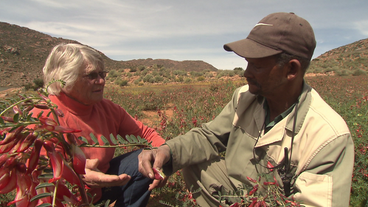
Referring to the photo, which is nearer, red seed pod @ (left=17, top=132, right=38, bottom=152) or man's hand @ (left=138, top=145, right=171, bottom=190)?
red seed pod @ (left=17, top=132, right=38, bottom=152)

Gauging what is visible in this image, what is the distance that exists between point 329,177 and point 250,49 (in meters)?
0.92

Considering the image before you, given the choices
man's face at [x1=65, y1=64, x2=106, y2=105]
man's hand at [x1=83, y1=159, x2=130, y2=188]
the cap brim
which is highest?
the cap brim

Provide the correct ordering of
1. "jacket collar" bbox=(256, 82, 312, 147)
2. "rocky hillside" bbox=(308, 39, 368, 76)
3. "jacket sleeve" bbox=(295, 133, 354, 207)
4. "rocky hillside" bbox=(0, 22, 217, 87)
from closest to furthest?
"jacket sleeve" bbox=(295, 133, 354, 207) < "jacket collar" bbox=(256, 82, 312, 147) < "rocky hillside" bbox=(308, 39, 368, 76) < "rocky hillside" bbox=(0, 22, 217, 87)

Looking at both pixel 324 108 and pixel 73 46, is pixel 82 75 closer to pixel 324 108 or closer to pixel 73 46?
pixel 73 46

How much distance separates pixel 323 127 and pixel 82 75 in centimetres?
177

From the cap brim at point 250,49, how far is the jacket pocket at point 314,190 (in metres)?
0.79

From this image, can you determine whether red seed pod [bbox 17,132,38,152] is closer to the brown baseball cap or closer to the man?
the man

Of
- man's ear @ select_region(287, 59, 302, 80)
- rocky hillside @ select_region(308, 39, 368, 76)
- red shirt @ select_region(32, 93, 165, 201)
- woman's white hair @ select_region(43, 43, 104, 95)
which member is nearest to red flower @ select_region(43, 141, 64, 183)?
red shirt @ select_region(32, 93, 165, 201)

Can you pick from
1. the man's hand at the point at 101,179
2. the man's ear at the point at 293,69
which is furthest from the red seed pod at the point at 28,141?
the man's ear at the point at 293,69

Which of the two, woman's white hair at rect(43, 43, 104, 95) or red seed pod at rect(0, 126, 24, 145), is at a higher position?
woman's white hair at rect(43, 43, 104, 95)

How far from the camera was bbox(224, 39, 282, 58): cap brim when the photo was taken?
5.34ft

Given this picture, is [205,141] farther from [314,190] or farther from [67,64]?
[67,64]

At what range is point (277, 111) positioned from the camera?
1861 millimetres

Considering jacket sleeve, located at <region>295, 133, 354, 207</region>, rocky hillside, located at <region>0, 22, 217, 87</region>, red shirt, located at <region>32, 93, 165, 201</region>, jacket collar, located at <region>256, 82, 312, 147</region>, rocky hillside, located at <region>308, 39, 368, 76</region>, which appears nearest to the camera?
jacket sleeve, located at <region>295, 133, 354, 207</region>
